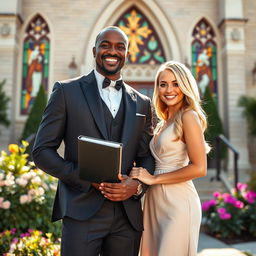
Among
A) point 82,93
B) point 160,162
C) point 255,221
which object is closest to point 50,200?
point 160,162

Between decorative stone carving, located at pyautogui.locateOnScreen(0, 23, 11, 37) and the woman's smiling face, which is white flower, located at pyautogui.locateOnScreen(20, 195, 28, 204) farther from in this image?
decorative stone carving, located at pyautogui.locateOnScreen(0, 23, 11, 37)

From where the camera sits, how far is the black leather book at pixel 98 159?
1.56 m

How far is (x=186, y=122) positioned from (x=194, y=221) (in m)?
0.67

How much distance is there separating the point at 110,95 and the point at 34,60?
10.5m

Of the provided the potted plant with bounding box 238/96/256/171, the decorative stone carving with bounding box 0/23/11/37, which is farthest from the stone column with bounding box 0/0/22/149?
the potted plant with bounding box 238/96/256/171

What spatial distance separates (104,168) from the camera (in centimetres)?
162

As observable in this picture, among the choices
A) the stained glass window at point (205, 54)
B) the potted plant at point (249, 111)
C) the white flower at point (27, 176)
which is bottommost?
the white flower at point (27, 176)

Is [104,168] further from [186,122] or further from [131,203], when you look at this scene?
[186,122]

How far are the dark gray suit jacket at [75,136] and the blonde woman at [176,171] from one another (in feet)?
0.90

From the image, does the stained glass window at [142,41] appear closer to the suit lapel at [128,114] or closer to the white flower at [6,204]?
the white flower at [6,204]

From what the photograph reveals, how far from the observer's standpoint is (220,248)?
4.54m

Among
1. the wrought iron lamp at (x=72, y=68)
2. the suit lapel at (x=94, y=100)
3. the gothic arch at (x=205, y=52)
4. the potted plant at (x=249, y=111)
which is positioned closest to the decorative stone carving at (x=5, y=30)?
the wrought iron lamp at (x=72, y=68)

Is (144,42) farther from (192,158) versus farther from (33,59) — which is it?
(192,158)

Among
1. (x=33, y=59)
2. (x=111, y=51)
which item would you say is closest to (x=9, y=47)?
(x=33, y=59)
